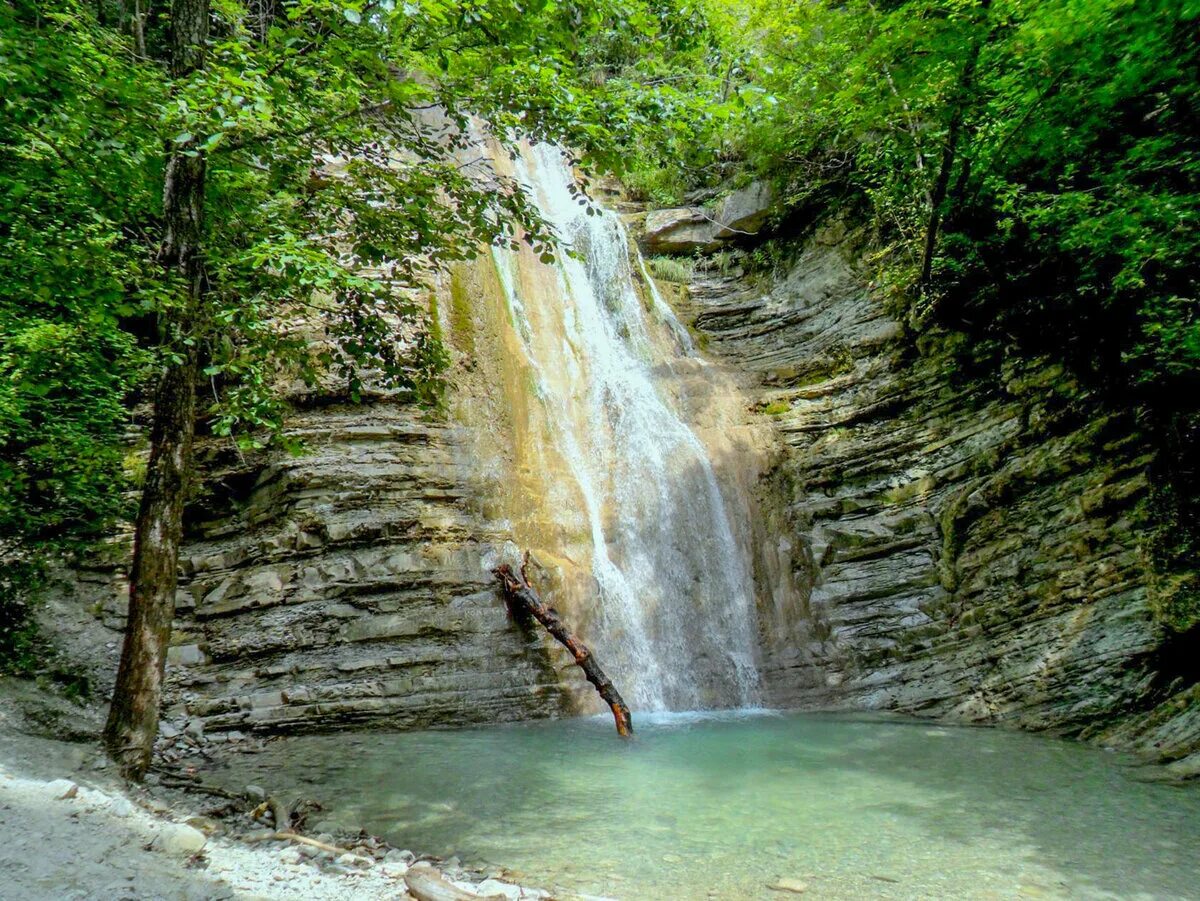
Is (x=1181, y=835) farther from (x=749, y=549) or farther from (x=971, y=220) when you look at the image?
(x=971, y=220)

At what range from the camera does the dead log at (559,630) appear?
26.6 feet

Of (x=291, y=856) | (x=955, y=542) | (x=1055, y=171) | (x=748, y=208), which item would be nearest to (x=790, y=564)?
(x=955, y=542)

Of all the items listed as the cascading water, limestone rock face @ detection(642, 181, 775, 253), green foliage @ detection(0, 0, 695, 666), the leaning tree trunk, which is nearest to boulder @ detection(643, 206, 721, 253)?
limestone rock face @ detection(642, 181, 775, 253)

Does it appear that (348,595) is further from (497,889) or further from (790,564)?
(790,564)

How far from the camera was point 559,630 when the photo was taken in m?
8.80

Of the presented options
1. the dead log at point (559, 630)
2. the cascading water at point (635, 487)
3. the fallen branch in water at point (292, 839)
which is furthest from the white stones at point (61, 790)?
the cascading water at point (635, 487)

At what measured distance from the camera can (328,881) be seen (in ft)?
12.3

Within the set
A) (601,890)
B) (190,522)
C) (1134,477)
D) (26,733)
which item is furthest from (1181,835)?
(190,522)

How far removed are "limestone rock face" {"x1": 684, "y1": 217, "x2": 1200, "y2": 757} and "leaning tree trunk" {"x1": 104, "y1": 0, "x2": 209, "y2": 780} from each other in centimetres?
822

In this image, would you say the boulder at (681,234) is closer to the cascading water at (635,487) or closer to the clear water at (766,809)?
the cascading water at (635,487)

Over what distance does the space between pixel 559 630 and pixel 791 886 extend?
16.8ft

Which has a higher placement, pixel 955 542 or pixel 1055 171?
pixel 1055 171

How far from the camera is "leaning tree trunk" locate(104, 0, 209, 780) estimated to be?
493 centimetres

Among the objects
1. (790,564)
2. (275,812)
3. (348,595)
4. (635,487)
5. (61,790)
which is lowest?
(275,812)
